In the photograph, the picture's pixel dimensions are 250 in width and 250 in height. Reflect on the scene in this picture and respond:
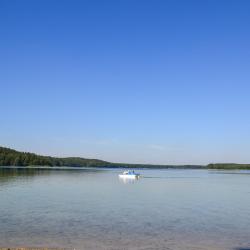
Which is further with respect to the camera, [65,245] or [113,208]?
[113,208]

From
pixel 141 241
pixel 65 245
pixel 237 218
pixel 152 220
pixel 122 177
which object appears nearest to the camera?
pixel 65 245

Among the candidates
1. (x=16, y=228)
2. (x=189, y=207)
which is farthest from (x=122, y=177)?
(x=16, y=228)

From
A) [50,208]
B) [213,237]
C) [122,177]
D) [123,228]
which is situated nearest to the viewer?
[213,237]

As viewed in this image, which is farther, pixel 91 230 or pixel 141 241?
pixel 91 230

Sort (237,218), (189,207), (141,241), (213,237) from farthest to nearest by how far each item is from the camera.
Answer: (189,207)
(237,218)
(213,237)
(141,241)

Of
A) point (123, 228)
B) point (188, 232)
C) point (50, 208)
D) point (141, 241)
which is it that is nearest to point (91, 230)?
point (123, 228)

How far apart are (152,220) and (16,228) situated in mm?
10917

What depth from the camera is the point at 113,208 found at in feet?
138

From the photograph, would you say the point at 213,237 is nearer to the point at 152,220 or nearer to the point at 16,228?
the point at 152,220

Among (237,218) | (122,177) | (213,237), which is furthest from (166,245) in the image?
(122,177)

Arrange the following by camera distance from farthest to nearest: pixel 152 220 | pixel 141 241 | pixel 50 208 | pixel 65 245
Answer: pixel 50 208, pixel 152 220, pixel 141 241, pixel 65 245

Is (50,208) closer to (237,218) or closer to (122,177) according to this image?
(237,218)

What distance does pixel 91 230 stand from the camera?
93.4 ft

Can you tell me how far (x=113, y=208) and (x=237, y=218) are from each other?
12.0 m
